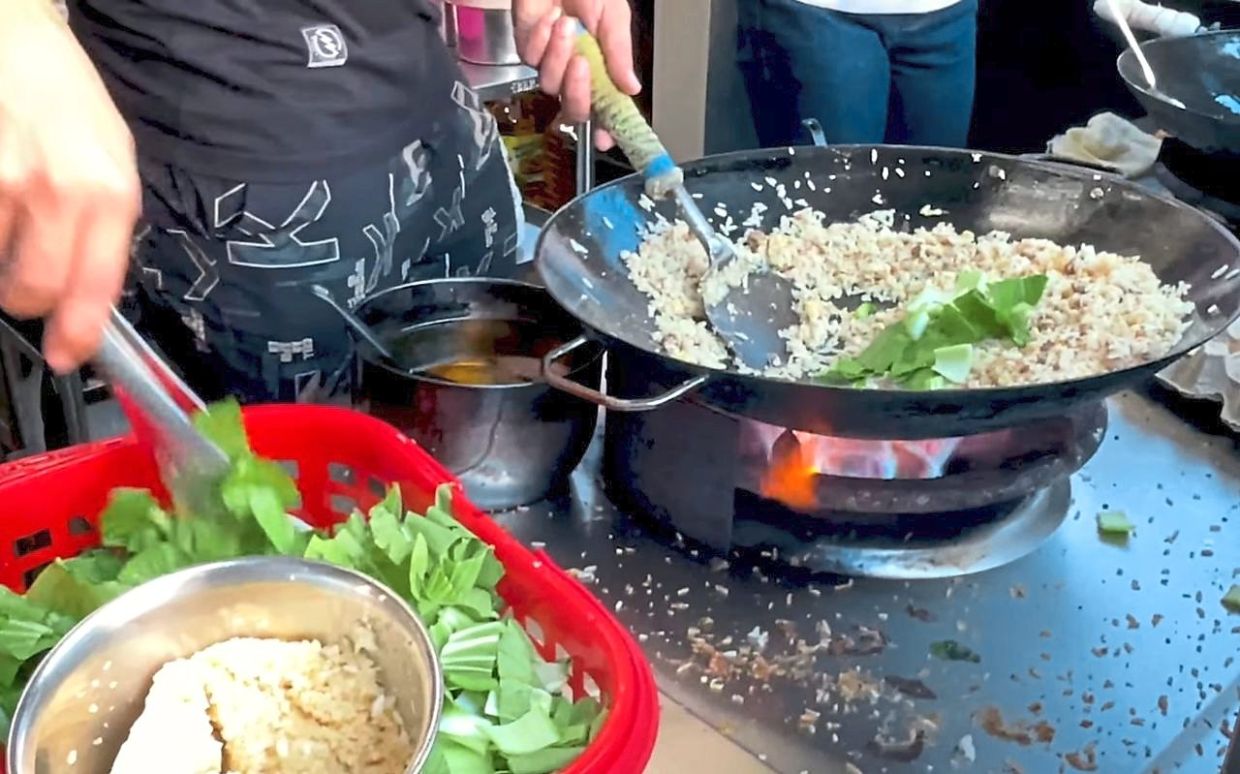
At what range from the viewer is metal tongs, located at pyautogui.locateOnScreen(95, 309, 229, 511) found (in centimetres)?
61

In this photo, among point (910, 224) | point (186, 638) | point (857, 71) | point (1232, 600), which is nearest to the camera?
point (186, 638)

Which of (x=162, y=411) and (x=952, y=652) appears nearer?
(x=162, y=411)

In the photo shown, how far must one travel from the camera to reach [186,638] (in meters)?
0.63

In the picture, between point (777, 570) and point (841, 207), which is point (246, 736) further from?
point (841, 207)

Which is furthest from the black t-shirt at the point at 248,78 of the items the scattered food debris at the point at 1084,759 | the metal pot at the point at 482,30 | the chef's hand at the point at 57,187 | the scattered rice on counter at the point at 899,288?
the metal pot at the point at 482,30

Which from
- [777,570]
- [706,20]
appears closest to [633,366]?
[777,570]

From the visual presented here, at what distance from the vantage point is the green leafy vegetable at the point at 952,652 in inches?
31.0

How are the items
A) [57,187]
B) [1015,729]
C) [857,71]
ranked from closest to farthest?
[57,187] → [1015,729] → [857,71]

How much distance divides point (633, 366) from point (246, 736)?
35 centimetres

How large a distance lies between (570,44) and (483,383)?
0.87ft

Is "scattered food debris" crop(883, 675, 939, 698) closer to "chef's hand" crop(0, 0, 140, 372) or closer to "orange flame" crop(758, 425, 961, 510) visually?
"orange flame" crop(758, 425, 961, 510)

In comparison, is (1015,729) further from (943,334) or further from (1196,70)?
(1196,70)

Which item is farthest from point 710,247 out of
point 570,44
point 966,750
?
point 966,750

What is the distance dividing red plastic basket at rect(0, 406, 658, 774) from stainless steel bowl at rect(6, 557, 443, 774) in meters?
0.09
